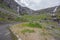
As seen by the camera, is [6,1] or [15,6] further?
[15,6]

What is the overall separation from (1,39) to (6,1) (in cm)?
12560

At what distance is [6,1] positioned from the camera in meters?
144

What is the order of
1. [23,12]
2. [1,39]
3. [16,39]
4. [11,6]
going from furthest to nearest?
[23,12] → [11,6] → [1,39] → [16,39]

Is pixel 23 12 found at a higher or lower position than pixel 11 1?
lower

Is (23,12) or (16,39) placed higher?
(16,39)

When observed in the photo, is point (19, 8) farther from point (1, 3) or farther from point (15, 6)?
point (1, 3)

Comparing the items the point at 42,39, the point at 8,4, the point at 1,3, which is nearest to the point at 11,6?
the point at 8,4

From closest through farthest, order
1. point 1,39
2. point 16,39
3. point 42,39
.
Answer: point 16,39, point 1,39, point 42,39

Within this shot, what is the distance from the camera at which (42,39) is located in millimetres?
23156

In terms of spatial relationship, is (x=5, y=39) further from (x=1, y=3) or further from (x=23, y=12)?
(x=23, y=12)

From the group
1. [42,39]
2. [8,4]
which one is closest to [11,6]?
[8,4]

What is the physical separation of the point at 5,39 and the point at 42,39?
528 cm

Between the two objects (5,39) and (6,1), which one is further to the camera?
(6,1)


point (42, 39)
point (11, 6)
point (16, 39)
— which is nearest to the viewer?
point (16, 39)
